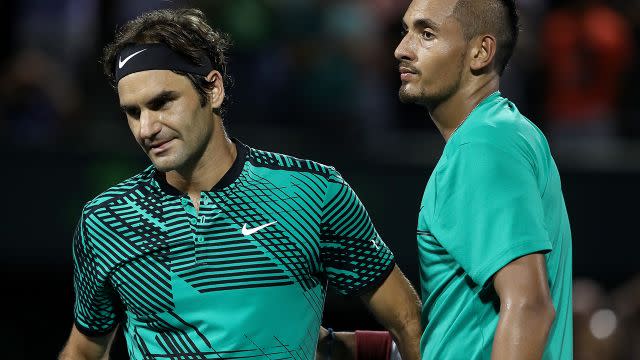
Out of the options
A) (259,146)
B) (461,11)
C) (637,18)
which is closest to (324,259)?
(461,11)

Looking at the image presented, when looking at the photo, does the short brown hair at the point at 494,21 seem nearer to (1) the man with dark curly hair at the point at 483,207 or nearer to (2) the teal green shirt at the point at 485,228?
(1) the man with dark curly hair at the point at 483,207

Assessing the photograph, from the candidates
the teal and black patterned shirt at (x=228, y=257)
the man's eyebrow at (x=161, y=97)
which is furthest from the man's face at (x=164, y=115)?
the teal and black patterned shirt at (x=228, y=257)

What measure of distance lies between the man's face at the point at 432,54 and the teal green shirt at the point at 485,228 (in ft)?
0.43

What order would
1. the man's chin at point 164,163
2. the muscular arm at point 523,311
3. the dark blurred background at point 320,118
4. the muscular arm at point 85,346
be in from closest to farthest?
the muscular arm at point 523,311 → the man's chin at point 164,163 → the muscular arm at point 85,346 → the dark blurred background at point 320,118

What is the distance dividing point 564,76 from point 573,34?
0.31 m

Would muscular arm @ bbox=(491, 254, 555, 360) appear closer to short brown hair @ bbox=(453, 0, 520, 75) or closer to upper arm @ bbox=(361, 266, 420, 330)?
short brown hair @ bbox=(453, 0, 520, 75)

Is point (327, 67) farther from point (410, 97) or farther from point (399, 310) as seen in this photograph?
point (410, 97)

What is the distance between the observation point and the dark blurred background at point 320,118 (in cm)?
809

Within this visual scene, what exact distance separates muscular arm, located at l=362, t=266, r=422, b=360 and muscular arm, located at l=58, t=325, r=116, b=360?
890mm

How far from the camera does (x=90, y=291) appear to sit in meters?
3.94

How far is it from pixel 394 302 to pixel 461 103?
775 millimetres

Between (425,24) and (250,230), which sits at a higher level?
(425,24)

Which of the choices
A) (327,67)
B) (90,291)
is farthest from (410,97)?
(327,67)

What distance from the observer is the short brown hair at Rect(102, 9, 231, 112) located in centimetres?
383
